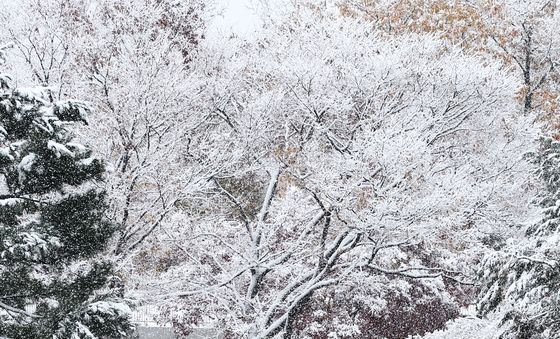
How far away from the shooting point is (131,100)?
33.5 feet

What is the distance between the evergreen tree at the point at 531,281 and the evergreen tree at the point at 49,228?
403 cm

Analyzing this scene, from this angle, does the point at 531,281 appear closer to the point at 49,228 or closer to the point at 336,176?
the point at 336,176

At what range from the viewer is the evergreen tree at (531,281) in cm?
677

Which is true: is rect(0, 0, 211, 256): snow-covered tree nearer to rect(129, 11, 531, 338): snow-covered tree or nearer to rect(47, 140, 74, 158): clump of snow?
rect(129, 11, 531, 338): snow-covered tree

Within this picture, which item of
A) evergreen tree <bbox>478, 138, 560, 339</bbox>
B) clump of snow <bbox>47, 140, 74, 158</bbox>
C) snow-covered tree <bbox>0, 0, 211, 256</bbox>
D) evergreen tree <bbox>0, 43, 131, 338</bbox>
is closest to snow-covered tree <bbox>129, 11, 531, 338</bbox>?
snow-covered tree <bbox>0, 0, 211, 256</bbox>

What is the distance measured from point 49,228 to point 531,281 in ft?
16.2

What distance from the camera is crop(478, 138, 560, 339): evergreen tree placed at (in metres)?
6.77

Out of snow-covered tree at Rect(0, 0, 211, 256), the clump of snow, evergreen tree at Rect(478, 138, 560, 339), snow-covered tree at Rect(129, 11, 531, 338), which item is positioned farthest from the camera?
snow-covered tree at Rect(129, 11, 531, 338)

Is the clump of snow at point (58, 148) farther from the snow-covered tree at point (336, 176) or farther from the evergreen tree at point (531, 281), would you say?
the snow-covered tree at point (336, 176)

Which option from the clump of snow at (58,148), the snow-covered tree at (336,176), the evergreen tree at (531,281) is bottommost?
the evergreen tree at (531,281)

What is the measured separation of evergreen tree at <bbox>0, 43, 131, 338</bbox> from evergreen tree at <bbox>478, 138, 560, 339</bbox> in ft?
13.2

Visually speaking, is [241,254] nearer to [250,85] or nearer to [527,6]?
[250,85]

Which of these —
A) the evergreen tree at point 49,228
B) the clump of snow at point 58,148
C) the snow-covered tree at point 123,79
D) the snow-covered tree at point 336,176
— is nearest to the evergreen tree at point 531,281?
the snow-covered tree at point 336,176

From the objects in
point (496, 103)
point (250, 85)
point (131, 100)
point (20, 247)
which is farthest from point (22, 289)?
point (496, 103)
